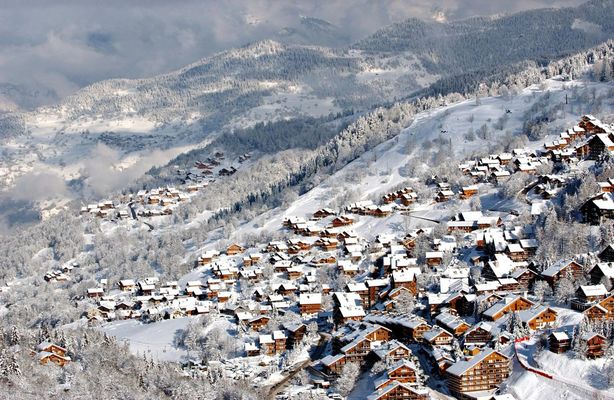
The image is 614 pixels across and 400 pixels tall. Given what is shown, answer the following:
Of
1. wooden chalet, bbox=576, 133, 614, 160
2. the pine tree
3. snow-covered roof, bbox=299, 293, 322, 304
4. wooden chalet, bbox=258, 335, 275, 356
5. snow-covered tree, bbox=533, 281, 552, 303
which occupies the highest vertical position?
wooden chalet, bbox=576, 133, 614, 160

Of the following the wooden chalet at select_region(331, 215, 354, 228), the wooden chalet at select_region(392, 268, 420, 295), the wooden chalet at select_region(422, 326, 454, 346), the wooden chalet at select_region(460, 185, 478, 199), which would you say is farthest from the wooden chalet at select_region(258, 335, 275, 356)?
the wooden chalet at select_region(460, 185, 478, 199)

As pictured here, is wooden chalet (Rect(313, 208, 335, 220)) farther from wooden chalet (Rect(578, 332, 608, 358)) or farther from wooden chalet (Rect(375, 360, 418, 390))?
wooden chalet (Rect(578, 332, 608, 358))

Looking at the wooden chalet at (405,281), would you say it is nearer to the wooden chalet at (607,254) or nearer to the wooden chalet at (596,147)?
the wooden chalet at (607,254)

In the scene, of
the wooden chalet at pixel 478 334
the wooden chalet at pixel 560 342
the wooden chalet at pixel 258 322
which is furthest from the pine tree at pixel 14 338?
the wooden chalet at pixel 560 342

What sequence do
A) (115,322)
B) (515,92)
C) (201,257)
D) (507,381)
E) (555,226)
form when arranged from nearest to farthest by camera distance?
(507,381) → (555,226) → (115,322) → (201,257) → (515,92)

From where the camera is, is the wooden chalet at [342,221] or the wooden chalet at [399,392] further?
the wooden chalet at [342,221]

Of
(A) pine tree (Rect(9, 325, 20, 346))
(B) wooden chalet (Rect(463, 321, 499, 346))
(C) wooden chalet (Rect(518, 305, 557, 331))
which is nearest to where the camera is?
(C) wooden chalet (Rect(518, 305, 557, 331))

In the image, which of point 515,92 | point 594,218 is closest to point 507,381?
point 594,218

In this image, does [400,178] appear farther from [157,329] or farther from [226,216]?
[157,329]
